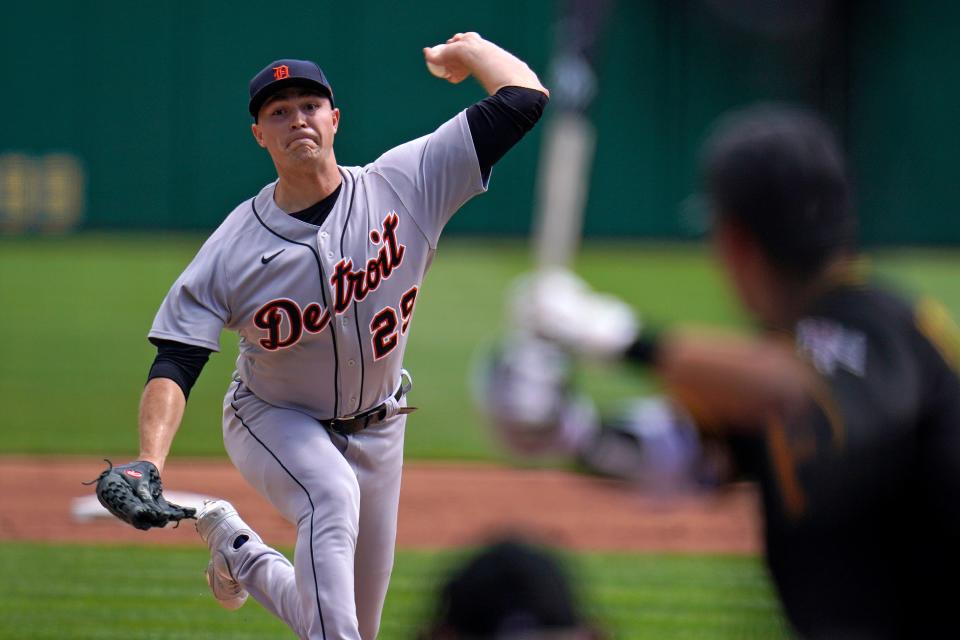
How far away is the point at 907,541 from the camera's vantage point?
2262 mm

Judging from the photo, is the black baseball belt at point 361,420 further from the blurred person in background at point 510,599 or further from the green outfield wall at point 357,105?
the green outfield wall at point 357,105

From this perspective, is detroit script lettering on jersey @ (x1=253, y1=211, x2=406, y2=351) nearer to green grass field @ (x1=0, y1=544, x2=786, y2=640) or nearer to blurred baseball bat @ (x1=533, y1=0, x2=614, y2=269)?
blurred baseball bat @ (x1=533, y1=0, x2=614, y2=269)

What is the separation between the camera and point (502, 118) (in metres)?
4.52

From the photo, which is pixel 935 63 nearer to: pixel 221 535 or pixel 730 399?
pixel 221 535

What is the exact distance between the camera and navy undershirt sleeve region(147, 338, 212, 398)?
425cm

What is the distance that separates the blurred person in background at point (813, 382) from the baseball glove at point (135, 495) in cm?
179

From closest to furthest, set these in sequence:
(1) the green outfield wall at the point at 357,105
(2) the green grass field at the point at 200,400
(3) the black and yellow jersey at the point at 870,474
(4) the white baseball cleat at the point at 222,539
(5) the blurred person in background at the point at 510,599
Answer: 1. (5) the blurred person in background at the point at 510,599
2. (3) the black and yellow jersey at the point at 870,474
3. (4) the white baseball cleat at the point at 222,539
4. (2) the green grass field at the point at 200,400
5. (1) the green outfield wall at the point at 357,105

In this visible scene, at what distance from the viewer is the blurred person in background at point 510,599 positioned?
185cm

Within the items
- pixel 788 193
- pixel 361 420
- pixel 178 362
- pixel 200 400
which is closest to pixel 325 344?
pixel 361 420

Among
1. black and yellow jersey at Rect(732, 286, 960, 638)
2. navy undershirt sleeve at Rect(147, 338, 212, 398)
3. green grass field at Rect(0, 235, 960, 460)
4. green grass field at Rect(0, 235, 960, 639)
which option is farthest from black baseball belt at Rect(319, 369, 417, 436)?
green grass field at Rect(0, 235, 960, 460)

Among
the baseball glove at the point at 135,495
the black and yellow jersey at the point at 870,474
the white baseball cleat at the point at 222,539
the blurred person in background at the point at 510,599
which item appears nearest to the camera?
the blurred person in background at the point at 510,599

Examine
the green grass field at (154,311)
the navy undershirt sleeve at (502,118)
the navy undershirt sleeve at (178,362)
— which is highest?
the navy undershirt sleeve at (502,118)

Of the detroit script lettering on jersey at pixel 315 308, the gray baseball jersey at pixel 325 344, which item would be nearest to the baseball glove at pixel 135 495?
the gray baseball jersey at pixel 325 344

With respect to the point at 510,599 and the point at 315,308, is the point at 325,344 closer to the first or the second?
the point at 315,308
